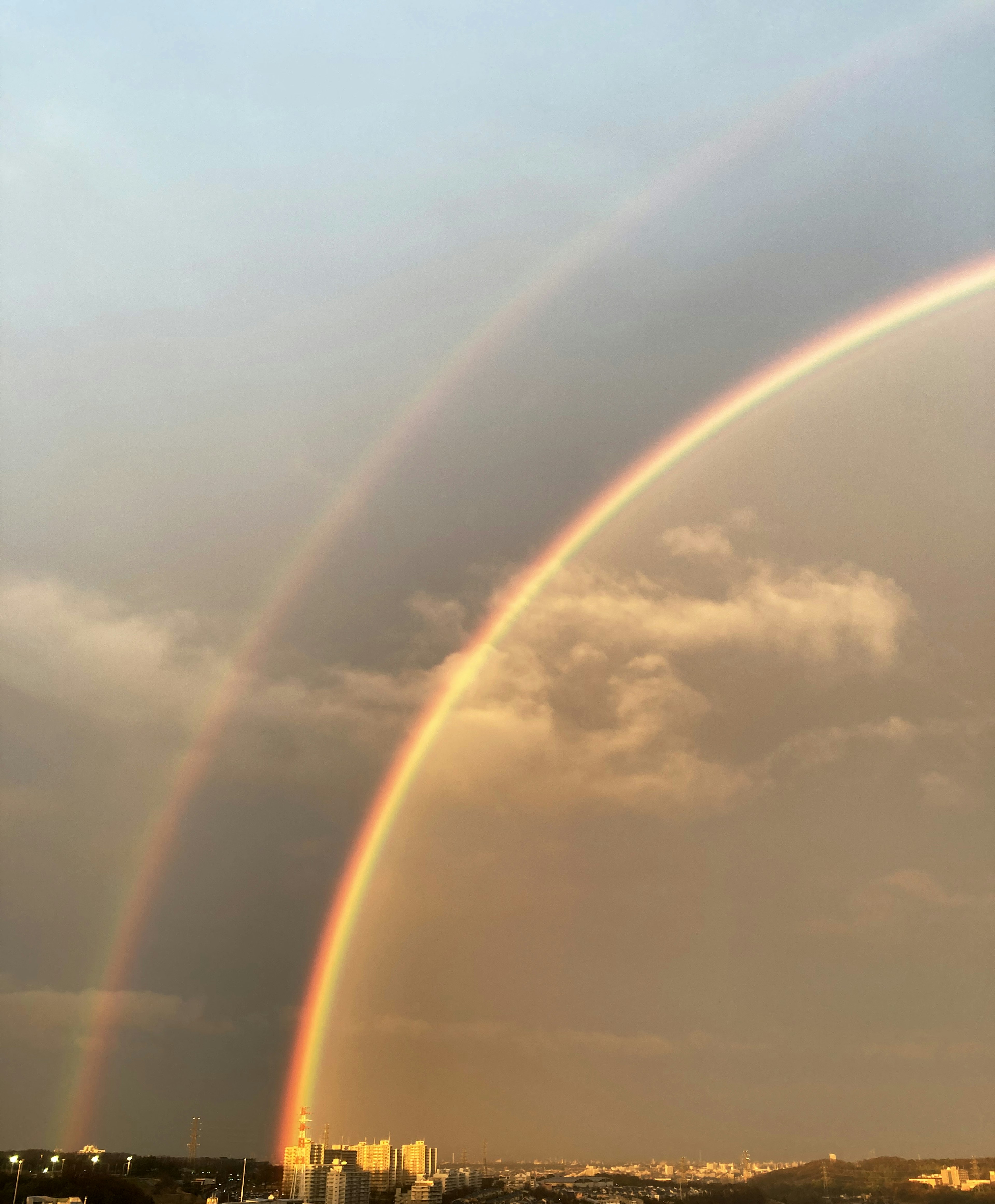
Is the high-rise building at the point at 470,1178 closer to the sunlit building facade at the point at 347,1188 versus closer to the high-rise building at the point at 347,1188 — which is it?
the sunlit building facade at the point at 347,1188

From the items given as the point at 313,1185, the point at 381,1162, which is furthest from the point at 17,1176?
the point at 381,1162

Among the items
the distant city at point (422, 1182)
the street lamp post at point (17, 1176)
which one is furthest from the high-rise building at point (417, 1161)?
the street lamp post at point (17, 1176)

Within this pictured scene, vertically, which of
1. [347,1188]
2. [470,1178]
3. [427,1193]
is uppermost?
[347,1188]

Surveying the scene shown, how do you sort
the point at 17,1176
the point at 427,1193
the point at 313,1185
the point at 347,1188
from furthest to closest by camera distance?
1. the point at 313,1185
2. the point at 427,1193
3. the point at 347,1188
4. the point at 17,1176

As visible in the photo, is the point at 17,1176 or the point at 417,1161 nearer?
the point at 17,1176

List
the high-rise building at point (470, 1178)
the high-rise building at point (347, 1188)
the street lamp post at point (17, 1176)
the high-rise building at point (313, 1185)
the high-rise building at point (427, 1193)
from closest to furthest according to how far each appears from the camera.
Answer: the street lamp post at point (17, 1176), the high-rise building at point (427, 1193), the high-rise building at point (347, 1188), the high-rise building at point (313, 1185), the high-rise building at point (470, 1178)

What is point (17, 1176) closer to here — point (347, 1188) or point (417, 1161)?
point (347, 1188)

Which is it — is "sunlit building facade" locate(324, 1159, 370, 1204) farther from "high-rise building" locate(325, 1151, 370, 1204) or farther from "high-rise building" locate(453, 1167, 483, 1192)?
"high-rise building" locate(453, 1167, 483, 1192)

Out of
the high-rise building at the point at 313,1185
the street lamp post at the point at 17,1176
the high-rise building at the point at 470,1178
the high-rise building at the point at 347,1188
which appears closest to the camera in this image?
the street lamp post at the point at 17,1176
